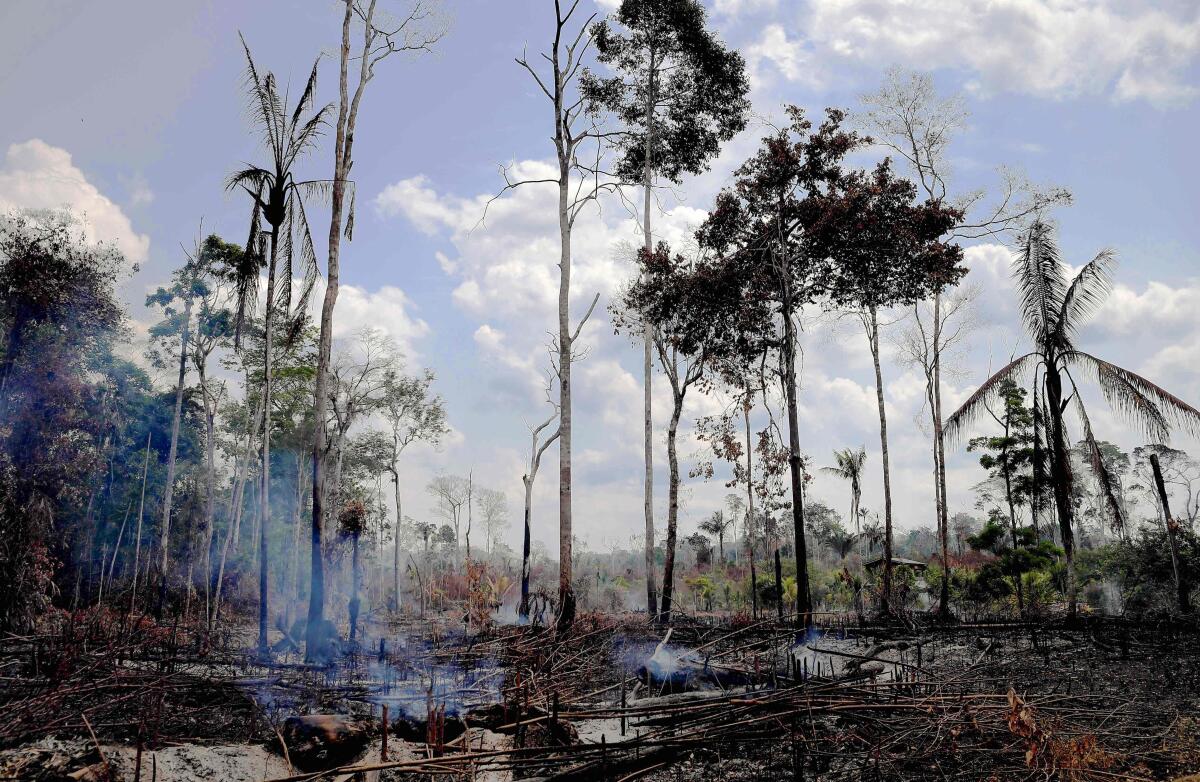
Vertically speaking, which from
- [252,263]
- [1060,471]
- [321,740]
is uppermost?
[252,263]

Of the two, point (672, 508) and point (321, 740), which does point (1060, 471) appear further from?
point (321, 740)

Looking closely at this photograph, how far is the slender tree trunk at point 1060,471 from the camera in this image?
12.9m

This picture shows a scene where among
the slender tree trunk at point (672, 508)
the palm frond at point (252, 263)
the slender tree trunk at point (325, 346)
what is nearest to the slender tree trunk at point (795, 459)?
the slender tree trunk at point (672, 508)

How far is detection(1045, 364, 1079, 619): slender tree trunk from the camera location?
12.9 meters

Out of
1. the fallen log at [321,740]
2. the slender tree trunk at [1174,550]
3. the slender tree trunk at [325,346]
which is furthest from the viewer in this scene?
the slender tree trunk at [1174,550]

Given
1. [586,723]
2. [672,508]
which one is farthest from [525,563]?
[586,723]

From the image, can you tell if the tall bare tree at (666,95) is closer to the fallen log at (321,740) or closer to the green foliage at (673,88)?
the green foliage at (673,88)

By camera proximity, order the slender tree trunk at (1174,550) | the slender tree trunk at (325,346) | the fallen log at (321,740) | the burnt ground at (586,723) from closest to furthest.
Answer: the burnt ground at (586,723)
the fallen log at (321,740)
the slender tree trunk at (325,346)
the slender tree trunk at (1174,550)

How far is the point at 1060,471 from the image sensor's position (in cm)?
1308

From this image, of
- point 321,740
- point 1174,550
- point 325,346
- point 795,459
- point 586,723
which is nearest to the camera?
point 321,740

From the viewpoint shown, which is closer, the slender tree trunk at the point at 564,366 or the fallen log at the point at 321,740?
the fallen log at the point at 321,740

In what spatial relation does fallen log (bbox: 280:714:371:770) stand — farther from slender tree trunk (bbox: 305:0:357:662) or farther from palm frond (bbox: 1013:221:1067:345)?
palm frond (bbox: 1013:221:1067:345)

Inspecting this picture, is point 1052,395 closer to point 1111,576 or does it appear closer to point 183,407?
point 1111,576

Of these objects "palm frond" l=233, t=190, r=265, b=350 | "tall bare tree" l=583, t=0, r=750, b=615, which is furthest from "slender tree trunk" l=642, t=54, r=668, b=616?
"palm frond" l=233, t=190, r=265, b=350
